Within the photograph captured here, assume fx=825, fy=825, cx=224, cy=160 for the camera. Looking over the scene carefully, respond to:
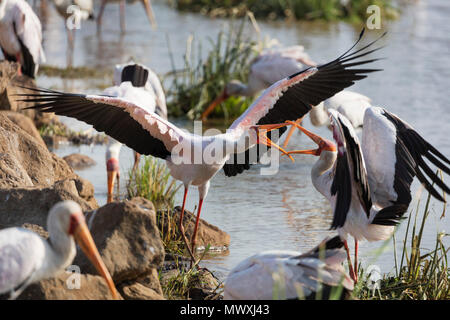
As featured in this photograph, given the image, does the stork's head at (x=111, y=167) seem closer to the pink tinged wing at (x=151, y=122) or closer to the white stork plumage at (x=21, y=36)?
the pink tinged wing at (x=151, y=122)

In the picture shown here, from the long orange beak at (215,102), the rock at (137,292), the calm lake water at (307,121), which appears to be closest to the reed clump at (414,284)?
the calm lake water at (307,121)

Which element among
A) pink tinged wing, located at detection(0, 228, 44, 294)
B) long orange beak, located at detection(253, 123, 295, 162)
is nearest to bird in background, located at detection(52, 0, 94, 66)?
long orange beak, located at detection(253, 123, 295, 162)

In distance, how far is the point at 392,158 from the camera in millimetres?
5371

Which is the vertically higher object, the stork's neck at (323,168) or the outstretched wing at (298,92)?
the outstretched wing at (298,92)

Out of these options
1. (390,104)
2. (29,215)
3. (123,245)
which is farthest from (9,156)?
(390,104)

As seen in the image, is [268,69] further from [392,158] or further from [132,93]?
[392,158]

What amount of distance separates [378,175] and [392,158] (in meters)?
0.15

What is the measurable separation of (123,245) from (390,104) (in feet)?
23.9

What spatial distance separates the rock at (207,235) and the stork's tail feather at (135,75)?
7.47 ft

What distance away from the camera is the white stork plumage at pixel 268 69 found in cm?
1012

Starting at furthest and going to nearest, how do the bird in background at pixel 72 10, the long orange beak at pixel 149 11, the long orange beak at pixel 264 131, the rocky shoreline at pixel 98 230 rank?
the long orange beak at pixel 149 11 < the bird in background at pixel 72 10 < the long orange beak at pixel 264 131 < the rocky shoreline at pixel 98 230

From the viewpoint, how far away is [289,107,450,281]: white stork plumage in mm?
4938

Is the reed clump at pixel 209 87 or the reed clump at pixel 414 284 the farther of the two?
the reed clump at pixel 209 87
